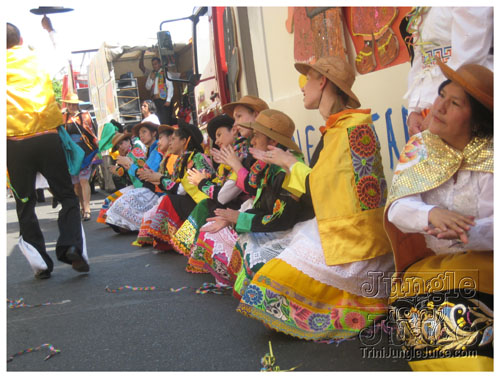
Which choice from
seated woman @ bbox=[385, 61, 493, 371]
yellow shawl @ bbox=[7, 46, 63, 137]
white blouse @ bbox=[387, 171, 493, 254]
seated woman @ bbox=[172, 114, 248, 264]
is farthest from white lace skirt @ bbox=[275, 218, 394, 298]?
yellow shawl @ bbox=[7, 46, 63, 137]

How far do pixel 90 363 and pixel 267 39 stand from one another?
4.66 m

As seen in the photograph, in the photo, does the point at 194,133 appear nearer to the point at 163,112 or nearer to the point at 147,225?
the point at 147,225

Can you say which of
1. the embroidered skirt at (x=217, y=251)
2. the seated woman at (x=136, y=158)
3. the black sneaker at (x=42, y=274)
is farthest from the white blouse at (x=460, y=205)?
the seated woman at (x=136, y=158)

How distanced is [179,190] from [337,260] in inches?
132

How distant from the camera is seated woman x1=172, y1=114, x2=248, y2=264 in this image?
4.89 metres

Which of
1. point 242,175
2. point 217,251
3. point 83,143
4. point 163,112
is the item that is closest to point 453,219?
point 242,175

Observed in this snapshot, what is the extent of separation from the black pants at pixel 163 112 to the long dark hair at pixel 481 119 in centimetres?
1096

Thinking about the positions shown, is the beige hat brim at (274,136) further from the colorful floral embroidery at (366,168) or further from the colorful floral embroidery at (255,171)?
the colorful floral embroidery at (366,168)

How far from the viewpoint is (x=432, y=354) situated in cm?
239

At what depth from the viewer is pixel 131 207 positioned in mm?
7875

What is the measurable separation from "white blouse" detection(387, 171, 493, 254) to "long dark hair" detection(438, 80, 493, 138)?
159 mm

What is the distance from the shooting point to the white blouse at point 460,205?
2314 mm

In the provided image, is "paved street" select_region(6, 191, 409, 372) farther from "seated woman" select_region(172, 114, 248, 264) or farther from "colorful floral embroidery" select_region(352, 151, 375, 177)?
"colorful floral embroidery" select_region(352, 151, 375, 177)
